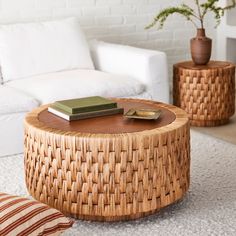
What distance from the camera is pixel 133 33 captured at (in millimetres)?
4742

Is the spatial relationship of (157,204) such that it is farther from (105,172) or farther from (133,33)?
(133,33)

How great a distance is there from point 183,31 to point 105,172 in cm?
298

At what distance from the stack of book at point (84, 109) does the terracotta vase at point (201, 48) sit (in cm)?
146

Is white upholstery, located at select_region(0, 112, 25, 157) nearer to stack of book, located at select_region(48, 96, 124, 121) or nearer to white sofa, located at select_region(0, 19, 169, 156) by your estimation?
white sofa, located at select_region(0, 19, 169, 156)

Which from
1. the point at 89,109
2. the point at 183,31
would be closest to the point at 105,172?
the point at 89,109

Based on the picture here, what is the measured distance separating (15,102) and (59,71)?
2.32 ft

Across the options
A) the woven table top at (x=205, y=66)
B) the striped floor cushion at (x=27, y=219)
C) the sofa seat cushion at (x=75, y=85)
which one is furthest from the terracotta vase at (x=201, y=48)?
the striped floor cushion at (x=27, y=219)

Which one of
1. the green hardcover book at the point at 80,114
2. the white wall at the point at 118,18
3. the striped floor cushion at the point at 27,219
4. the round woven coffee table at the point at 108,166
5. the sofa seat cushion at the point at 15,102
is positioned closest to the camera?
the striped floor cushion at the point at 27,219

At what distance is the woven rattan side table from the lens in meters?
3.82

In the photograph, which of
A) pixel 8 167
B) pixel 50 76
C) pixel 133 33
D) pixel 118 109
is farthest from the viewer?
pixel 133 33

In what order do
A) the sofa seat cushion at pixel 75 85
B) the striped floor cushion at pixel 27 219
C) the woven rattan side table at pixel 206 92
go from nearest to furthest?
the striped floor cushion at pixel 27 219 → the sofa seat cushion at pixel 75 85 → the woven rattan side table at pixel 206 92

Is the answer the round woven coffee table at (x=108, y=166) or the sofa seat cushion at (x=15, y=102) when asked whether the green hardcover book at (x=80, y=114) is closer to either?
the round woven coffee table at (x=108, y=166)

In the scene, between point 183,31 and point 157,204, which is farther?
point 183,31

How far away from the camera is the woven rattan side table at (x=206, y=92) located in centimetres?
382
